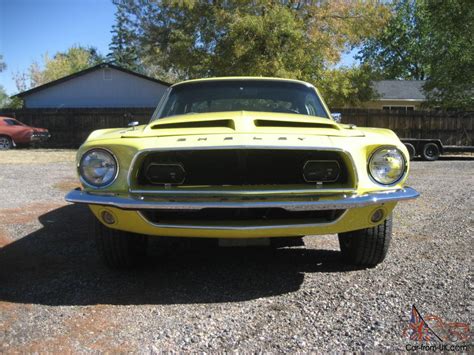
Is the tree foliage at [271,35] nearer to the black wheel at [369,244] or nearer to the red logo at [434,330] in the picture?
the black wheel at [369,244]

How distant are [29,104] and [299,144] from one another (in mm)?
26759

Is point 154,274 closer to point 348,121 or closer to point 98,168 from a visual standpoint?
point 98,168

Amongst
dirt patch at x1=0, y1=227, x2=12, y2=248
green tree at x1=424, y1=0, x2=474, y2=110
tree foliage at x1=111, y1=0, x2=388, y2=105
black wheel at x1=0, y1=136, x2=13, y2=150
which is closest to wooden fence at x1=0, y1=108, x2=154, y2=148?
black wheel at x1=0, y1=136, x2=13, y2=150

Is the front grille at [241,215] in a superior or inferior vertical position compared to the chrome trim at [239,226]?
superior

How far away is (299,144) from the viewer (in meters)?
2.91

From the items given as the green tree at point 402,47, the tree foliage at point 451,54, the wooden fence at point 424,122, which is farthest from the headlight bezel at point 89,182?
the green tree at point 402,47

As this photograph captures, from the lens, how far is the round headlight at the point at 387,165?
122 inches

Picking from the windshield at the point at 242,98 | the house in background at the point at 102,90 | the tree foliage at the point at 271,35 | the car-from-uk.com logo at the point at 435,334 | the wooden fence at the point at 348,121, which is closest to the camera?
the car-from-uk.com logo at the point at 435,334

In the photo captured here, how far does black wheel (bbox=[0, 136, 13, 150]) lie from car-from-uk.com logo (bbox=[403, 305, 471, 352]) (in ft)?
68.9

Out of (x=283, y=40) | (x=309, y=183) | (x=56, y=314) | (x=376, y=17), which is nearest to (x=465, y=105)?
(x=376, y=17)

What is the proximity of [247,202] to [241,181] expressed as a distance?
0.36 meters

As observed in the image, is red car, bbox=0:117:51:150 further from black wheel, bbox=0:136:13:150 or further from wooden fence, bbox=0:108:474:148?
wooden fence, bbox=0:108:474:148

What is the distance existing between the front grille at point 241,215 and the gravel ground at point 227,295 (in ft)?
1.76

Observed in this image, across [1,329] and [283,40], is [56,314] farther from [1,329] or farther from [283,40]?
[283,40]
